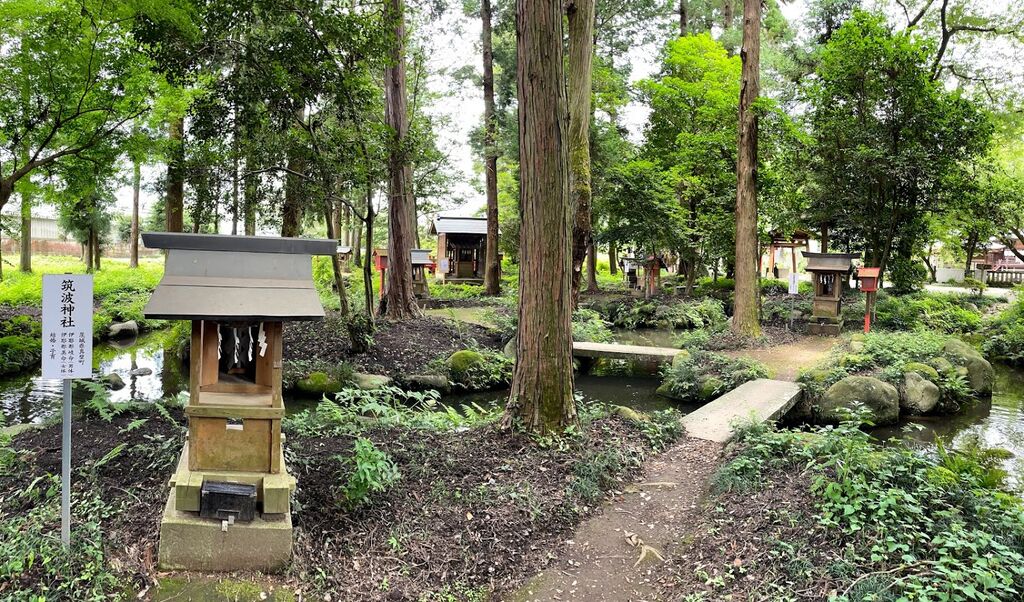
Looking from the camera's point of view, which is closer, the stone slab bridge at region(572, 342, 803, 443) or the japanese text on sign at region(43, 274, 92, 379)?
the japanese text on sign at region(43, 274, 92, 379)

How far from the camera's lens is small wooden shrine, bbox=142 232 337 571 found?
136 inches

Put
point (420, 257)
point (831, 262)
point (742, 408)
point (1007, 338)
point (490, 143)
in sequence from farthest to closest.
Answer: point (490, 143)
point (420, 257)
point (831, 262)
point (1007, 338)
point (742, 408)

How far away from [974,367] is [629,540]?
920 cm

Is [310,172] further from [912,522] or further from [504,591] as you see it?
[912,522]

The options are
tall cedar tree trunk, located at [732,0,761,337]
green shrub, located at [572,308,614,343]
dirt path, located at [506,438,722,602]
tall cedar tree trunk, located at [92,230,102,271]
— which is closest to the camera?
dirt path, located at [506,438,722,602]

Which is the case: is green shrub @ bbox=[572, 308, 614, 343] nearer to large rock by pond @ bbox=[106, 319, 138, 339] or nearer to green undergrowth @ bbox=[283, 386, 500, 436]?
green undergrowth @ bbox=[283, 386, 500, 436]

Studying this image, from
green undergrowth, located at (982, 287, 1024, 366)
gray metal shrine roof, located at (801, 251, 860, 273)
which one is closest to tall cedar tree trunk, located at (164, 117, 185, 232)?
gray metal shrine roof, located at (801, 251, 860, 273)

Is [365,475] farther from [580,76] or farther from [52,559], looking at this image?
[580,76]

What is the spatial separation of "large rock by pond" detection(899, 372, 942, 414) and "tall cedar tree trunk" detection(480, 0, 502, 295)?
12494mm

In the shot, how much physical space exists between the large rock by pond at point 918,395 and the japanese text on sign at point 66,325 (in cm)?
993

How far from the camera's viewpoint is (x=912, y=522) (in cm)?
361

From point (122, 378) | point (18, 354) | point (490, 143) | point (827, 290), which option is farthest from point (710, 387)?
point (490, 143)

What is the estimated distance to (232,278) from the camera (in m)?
3.59

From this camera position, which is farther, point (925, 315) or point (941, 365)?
point (925, 315)
